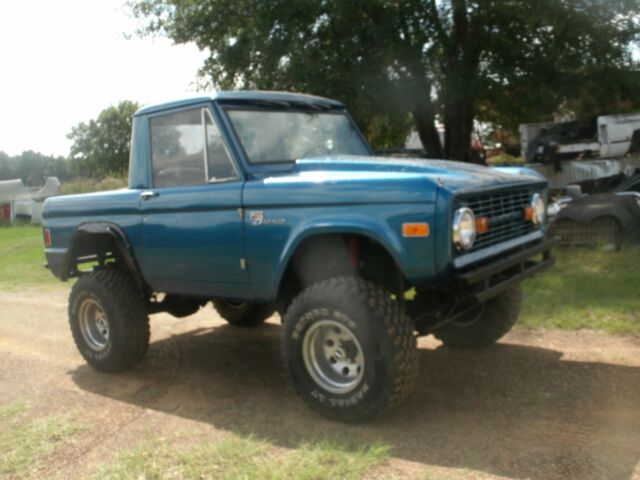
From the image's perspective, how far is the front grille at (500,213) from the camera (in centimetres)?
397

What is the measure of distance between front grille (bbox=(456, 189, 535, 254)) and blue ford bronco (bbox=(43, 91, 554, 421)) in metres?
0.01

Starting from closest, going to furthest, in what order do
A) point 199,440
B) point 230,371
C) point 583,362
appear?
point 199,440 → point 583,362 → point 230,371

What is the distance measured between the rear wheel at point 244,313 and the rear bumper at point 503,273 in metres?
2.81

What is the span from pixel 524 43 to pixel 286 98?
21.8 feet

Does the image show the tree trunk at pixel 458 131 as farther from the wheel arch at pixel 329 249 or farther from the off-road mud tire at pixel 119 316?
the wheel arch at pixel 329 249

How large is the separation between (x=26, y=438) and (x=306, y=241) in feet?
6.71

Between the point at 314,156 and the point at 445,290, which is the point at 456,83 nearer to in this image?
the point at 314,156

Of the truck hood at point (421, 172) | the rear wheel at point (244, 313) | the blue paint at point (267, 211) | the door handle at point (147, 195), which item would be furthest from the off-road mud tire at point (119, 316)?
the truck hood at point (421, 172)

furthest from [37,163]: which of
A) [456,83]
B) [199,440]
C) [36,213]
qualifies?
[199,440]

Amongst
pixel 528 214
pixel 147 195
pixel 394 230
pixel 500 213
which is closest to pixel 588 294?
pixel 528 214

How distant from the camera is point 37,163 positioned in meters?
83.7

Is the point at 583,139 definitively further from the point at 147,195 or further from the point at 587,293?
the point at 147,195

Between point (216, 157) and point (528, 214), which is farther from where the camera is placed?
point (216, 157)

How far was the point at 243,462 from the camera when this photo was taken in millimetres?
3594
